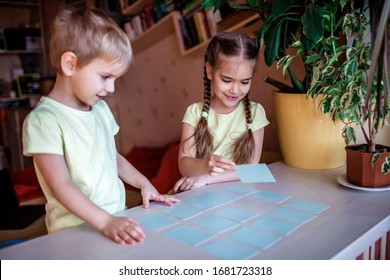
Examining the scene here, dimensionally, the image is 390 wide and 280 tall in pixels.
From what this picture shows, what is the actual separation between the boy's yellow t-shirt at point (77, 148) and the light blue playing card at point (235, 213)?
0.32 m

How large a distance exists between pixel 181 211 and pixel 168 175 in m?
1.08

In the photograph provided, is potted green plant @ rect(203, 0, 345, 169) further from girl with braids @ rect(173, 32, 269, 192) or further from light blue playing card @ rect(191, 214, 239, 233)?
light blue playing card @ rect(191, 214, 239, 233)

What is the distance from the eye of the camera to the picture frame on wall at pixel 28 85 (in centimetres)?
388

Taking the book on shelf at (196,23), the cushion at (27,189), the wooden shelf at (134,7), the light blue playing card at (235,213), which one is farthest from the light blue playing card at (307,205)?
the wooden shelf at (134,7)

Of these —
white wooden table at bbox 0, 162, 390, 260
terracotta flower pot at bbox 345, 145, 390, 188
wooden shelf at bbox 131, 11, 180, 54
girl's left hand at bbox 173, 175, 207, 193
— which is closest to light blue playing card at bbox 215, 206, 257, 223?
white wooden table at bbox 0, 162, 390, 260

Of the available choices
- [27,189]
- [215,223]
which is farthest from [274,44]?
[27,189]

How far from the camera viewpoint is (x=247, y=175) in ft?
3.68

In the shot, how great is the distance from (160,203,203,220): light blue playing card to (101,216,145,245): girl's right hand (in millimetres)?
121

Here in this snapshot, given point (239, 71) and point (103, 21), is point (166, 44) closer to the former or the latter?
point (239, 71)

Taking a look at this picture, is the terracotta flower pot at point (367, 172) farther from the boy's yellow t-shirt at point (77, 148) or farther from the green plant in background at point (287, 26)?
the boy's yellow t-shirt at point (77, 148)

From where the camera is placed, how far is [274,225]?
0.81 metres

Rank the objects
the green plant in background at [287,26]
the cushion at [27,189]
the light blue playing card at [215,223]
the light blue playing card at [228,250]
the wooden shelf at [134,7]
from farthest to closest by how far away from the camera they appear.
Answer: the wooden shelf at [134,7] → the cushion at [27,189] → the green plant in background at [287,26] → the light blue playing card at [215,223] → the light blue playing card at [228,250]

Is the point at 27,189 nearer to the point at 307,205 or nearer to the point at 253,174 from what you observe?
the point at 253,174

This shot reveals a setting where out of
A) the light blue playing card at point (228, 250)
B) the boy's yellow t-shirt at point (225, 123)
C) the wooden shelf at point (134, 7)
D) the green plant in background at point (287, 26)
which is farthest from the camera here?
the wooden shelf at point (134, 7)
